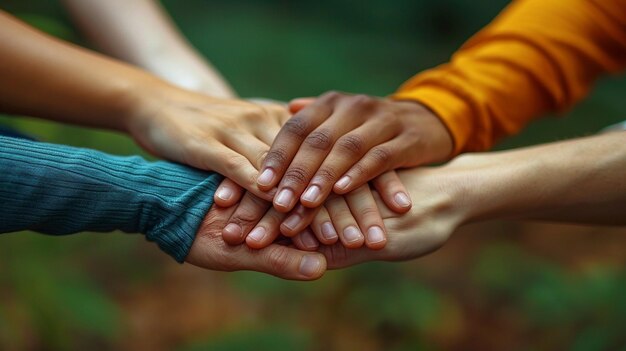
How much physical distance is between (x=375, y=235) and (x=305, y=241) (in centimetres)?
7

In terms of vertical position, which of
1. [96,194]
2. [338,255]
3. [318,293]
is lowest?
[318,293]

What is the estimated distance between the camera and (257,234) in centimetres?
78

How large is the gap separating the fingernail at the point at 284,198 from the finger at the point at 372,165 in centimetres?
5

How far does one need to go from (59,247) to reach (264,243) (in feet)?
3.77

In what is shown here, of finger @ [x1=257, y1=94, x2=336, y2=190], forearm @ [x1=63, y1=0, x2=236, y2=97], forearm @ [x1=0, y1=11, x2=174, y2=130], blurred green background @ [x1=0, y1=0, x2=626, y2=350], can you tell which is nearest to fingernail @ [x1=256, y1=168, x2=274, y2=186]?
finger @ [x1=257, y1=94, x2=336, y2=190]

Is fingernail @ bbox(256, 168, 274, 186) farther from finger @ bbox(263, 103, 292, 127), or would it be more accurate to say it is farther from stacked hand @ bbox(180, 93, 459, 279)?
finger @ bbox(263, 103, 292, 127)

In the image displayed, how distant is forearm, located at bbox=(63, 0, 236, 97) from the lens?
4.00 feet

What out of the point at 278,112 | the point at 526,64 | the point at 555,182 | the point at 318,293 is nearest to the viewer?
the point at 555,182

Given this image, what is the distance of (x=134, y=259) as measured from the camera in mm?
1938

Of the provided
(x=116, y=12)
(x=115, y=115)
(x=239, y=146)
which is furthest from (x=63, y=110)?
(x=116, y=12)

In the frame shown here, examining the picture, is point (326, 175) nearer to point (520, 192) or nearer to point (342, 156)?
point (342, 156)

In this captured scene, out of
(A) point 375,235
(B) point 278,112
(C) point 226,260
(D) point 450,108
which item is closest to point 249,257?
(C) point 226,260

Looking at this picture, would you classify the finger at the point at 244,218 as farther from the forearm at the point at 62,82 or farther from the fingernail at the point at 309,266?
the forearm at the point at 62,82

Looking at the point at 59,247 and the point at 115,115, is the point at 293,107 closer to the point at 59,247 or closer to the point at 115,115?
the point at 115,115
